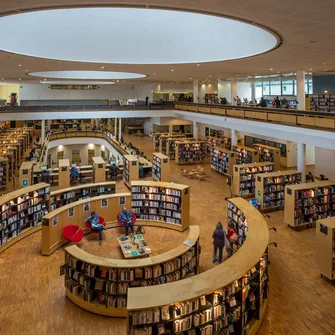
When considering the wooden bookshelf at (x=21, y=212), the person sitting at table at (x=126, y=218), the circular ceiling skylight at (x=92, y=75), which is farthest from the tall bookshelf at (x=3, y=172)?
the person sitting at table at (x=126, y=218)

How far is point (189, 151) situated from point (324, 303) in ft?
52.5

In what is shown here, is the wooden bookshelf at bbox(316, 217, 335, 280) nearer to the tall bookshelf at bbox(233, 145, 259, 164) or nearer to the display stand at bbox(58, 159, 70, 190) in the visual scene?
the tall bookshelf at bbox(233, 145, 259, 164)

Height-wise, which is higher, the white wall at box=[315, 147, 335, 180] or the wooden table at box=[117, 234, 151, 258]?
the white wall at box=[315, 147, 335, 180]

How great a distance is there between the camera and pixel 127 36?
10992mm

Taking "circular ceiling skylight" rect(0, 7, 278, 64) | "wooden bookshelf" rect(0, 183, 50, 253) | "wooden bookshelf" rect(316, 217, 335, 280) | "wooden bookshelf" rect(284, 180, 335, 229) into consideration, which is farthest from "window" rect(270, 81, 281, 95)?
"wooden bookshelf" rect(0, 183, 50, 253)

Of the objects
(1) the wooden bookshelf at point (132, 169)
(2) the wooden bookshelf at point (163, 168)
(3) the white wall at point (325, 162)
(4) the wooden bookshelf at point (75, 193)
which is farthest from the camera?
(3) the white wall at point (325, 162)

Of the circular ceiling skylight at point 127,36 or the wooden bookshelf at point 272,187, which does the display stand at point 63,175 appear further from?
the wooden bookshelf at point 272,187

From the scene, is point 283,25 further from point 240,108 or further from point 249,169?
point 240,108

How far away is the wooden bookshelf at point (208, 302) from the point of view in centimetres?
439

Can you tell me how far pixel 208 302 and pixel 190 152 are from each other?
17.5 m

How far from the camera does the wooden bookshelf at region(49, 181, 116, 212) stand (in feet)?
36.9

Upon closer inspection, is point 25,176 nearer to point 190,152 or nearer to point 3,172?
point 3,172

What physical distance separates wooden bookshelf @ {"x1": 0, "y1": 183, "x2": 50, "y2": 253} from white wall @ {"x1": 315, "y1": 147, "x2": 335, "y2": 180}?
13.7 metres

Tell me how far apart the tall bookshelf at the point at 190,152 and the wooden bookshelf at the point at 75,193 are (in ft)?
31.1
